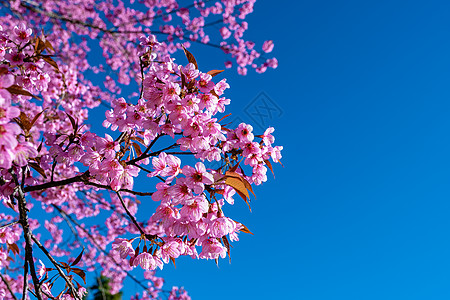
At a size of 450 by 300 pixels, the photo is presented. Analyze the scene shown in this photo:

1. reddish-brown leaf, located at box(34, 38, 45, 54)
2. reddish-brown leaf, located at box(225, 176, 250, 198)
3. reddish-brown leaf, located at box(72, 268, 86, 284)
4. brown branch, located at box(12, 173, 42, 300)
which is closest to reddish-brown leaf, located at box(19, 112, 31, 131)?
brown branch, located at box(12, 173, 42, 300)

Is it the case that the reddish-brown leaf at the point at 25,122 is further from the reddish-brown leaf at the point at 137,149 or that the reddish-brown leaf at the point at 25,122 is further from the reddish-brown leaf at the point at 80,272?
the reddish-brown leaf at the point at 80,272

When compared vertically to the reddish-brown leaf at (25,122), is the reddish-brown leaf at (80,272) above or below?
below

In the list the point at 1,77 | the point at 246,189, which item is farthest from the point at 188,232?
the point at 1,77

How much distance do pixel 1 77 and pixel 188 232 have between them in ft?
2.94

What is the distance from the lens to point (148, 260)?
4.86ft

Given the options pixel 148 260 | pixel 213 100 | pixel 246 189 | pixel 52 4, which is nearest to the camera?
pixel 246 189

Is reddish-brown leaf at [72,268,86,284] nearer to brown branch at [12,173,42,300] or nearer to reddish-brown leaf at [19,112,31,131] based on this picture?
brown branch at [12,173,42,300]

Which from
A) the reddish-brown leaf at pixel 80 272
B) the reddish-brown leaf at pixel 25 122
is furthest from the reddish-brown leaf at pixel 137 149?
the reddish-brown leaf at pixel 80 272

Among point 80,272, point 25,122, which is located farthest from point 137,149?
point 80,272

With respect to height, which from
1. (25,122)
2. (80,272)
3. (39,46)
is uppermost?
(39,46)

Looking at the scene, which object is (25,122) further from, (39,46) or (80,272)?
(80,272)

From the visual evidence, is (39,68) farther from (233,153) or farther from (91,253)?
(91,253)

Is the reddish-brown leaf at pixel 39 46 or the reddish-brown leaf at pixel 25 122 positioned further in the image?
the reddish-brown leaf at pixel 39 46

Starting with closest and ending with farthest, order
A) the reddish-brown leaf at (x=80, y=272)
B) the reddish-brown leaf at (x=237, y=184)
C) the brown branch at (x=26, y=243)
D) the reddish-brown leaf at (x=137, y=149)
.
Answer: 1. the reddish-brown leaf at (x=237, y=184)
2. the brown branch at (x=26, y=243)
3. the reddish-brown leaf at (x=80, y=272)
4. the reddish-brown leaf at (x=137, y=149)
